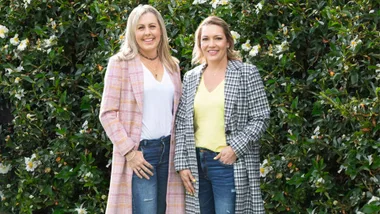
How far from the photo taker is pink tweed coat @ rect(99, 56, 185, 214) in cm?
345

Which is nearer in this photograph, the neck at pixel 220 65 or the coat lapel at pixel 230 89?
the coat lapel at pixel 230 89

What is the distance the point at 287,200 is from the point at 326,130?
466mm

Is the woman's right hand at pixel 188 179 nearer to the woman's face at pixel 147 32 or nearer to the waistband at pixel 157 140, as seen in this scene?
the waistband at pixel 157 140

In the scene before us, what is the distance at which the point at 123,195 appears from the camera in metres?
3.50

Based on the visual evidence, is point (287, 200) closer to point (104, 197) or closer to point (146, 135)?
point (146, 135)

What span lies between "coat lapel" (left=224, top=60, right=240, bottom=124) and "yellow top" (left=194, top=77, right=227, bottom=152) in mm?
22

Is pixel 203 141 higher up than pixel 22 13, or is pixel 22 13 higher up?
pixel 22 13

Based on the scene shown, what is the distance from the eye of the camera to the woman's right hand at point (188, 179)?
3.43 m

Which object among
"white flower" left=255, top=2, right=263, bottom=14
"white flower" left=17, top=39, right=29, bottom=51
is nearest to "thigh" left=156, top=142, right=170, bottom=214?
"white flower" left=255, top=2, right=263, bottom=14

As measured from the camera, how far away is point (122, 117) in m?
3.48

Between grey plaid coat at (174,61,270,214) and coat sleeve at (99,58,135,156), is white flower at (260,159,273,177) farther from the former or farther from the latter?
coat sleeve at (99,58,135,156)

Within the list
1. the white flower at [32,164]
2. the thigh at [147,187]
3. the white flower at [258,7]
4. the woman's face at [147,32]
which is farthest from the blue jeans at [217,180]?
the white flower at [32,164]

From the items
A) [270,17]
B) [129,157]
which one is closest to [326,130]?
[270,17]

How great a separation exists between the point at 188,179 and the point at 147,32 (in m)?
0.75
